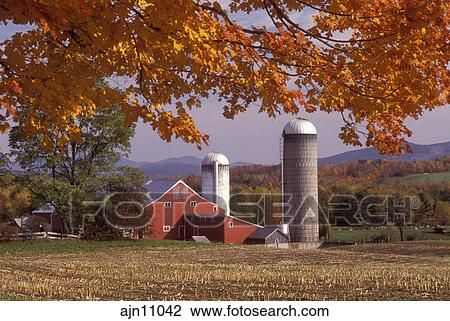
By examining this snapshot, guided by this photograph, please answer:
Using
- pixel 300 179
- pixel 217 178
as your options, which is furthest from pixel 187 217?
pixel 300 179

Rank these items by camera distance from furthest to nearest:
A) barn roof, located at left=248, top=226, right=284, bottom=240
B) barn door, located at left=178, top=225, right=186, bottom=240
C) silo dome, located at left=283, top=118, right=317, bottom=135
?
1. silo dome, located at left=283, top=118, right=317, bottom=135
2. barn roof, located at left=248, top=226, right=284, bottom=240
3. barn door, located at left=178, top=225, right=186, bottom=240

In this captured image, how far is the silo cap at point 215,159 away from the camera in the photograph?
203 feet

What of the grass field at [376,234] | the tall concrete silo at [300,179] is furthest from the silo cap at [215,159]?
the grass field at [376,234]

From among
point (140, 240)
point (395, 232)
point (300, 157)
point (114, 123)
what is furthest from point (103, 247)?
point (395, 232)

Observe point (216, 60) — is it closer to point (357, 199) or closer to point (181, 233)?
point (181, 233)

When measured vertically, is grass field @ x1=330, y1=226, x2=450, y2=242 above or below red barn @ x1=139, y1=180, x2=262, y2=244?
below

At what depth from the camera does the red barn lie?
50.2 m

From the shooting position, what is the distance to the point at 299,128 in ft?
181

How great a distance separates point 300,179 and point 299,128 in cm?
439

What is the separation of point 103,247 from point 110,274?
59.0 feet

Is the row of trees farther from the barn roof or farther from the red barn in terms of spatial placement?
the barn roof

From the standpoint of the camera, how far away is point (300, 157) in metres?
54.5

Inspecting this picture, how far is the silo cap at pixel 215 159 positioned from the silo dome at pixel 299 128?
8.70 metres

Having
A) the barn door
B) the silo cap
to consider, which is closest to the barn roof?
the barn door
